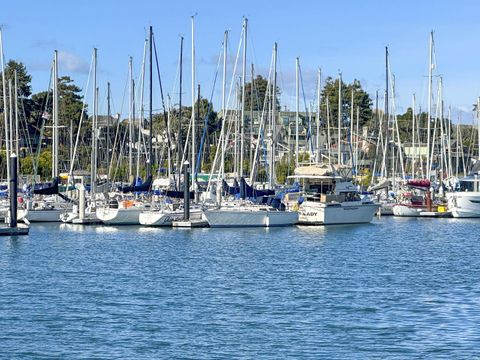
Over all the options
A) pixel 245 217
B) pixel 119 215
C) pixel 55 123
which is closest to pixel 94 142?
pixel 55 123

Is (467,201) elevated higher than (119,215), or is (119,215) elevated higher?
(467,201)

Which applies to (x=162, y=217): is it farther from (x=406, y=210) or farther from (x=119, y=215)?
(x=406, y=210)

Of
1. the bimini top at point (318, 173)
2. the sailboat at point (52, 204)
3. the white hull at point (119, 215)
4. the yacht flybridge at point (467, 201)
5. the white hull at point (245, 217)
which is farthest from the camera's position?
the yacht flybridge at point (467, 201)

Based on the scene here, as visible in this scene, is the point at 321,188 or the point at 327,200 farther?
the point at 321,188

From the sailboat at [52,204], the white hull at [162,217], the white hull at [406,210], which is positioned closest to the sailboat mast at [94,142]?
the sailboat at [52,204]

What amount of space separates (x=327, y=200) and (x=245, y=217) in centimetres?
617

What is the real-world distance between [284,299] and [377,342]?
314 inches

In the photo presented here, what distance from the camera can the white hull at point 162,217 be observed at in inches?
2625

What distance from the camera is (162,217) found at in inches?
2625

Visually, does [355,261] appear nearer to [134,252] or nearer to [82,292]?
[134,252]

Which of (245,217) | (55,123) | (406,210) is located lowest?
(406,210)

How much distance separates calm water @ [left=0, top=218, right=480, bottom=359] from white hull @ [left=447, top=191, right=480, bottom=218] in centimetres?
2050

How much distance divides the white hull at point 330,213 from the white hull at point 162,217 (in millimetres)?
6726

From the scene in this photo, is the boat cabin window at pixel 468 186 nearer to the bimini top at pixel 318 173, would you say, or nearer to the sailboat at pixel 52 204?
the bimini top at pixel 318 173
